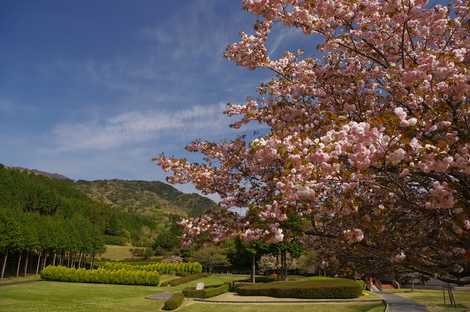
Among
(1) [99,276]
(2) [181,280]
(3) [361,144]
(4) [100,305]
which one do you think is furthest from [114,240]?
(3) [361,144]

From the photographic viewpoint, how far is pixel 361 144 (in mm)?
4586

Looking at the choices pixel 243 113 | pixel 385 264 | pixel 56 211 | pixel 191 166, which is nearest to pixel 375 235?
pixel 385 264

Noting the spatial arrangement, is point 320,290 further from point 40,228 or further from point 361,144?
point 40,228

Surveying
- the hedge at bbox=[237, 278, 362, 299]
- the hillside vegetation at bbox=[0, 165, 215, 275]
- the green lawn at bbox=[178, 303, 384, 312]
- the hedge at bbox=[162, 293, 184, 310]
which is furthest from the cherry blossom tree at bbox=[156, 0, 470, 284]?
the hedge at bbox=[237, 278, 362, 299]

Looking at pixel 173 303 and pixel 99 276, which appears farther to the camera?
pixel 99 276

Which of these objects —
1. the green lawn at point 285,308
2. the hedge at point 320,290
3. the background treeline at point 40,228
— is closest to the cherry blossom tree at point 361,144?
the green lawn at point 285,308

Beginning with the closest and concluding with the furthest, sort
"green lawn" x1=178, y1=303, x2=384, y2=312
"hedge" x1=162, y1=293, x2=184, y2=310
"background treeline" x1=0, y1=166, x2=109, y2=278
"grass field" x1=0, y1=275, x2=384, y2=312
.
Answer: "green lawn" x1=178, y1=303, x2=384, y2=312
"grass field" x1=0, y1=275, x2=384, y2=312
"hedge" x1=162, y1=293, x2=184, y2=310
"background treeline" x1=0, y1=166, x2=109, y2=278

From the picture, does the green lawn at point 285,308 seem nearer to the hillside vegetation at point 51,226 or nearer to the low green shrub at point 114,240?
the hillside vegetation at point 51,226

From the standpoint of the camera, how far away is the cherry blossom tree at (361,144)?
4809 millimetres

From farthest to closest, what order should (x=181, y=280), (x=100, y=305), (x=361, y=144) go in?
(x=181, y=280) → (x=100, y=305) → (x=361, y=144)

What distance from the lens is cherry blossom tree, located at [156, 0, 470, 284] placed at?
4.81 meters

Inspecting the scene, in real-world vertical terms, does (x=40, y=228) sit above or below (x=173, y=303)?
above

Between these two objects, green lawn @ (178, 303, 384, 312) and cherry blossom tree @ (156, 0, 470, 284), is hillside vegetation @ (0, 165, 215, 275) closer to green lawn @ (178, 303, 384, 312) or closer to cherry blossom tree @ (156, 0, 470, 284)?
cherry blossom tree @ (156, 0, 470, 284)

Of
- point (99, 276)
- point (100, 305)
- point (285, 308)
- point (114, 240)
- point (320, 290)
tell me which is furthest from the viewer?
point (114, 240)
